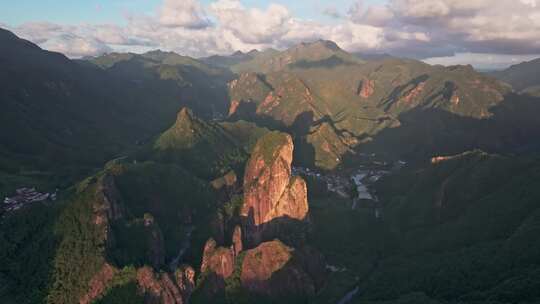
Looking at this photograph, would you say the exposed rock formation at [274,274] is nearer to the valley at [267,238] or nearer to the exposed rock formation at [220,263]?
the valley at [267,238]

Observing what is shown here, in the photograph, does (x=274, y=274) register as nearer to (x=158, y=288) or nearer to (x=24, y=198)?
(x=158, y=288)

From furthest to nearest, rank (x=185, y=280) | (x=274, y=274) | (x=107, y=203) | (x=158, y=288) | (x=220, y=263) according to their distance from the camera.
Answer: (x=107, y=203) < (x=220, y=263) < (x=274, y=274) < (x=185, y=280) < (x=158, y=288)

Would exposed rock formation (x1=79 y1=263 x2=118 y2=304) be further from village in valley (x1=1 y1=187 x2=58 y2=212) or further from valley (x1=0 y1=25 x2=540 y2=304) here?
village in valley (x1=1 y1=187 x2=58 y2=212)

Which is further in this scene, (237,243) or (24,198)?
(24,198)

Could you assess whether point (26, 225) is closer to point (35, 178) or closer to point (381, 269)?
point (35, 178)

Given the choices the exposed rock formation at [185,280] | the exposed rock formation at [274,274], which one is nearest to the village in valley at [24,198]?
the exposed rock formation at [185,280]

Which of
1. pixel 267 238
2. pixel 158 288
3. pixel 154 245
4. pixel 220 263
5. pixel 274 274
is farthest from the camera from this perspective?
pixel 267 238

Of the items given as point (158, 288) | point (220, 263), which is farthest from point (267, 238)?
point (158, 288)
